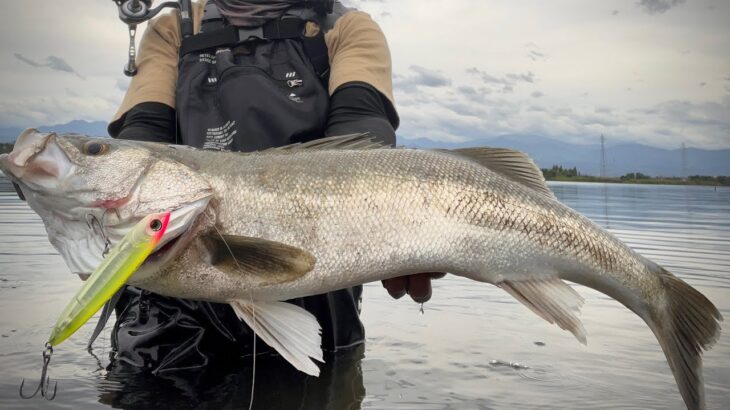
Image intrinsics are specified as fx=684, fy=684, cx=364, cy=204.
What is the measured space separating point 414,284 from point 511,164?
2.60 feet

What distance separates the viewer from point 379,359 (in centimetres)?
439

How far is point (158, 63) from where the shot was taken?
176 inches

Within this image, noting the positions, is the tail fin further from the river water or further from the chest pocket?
the chest pocket

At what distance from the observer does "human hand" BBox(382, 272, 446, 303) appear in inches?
139

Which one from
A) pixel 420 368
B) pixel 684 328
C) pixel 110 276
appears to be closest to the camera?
pixel 110 276

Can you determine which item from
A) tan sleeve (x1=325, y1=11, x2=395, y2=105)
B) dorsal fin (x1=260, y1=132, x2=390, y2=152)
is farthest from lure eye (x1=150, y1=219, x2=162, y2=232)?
tan sleeve (x1=325, y1=11, x2=395, y2=105)

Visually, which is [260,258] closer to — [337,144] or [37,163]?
[337,144]

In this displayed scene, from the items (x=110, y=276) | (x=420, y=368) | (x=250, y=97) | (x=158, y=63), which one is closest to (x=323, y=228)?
(x=110, y=276)

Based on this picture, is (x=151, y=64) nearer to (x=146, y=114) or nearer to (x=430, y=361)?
(x=146, y=114)

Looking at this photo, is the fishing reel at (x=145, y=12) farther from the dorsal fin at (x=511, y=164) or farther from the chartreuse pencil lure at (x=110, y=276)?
the chartreuse pencil lure at (x=110, y=276)

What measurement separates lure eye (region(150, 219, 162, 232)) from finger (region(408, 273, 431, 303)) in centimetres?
135

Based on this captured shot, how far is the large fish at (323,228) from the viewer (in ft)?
9.48

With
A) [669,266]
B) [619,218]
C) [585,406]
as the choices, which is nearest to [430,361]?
[585,406]

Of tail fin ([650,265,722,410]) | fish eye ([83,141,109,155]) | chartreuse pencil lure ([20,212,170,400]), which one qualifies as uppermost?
fish eye ([83,141,109,155])
